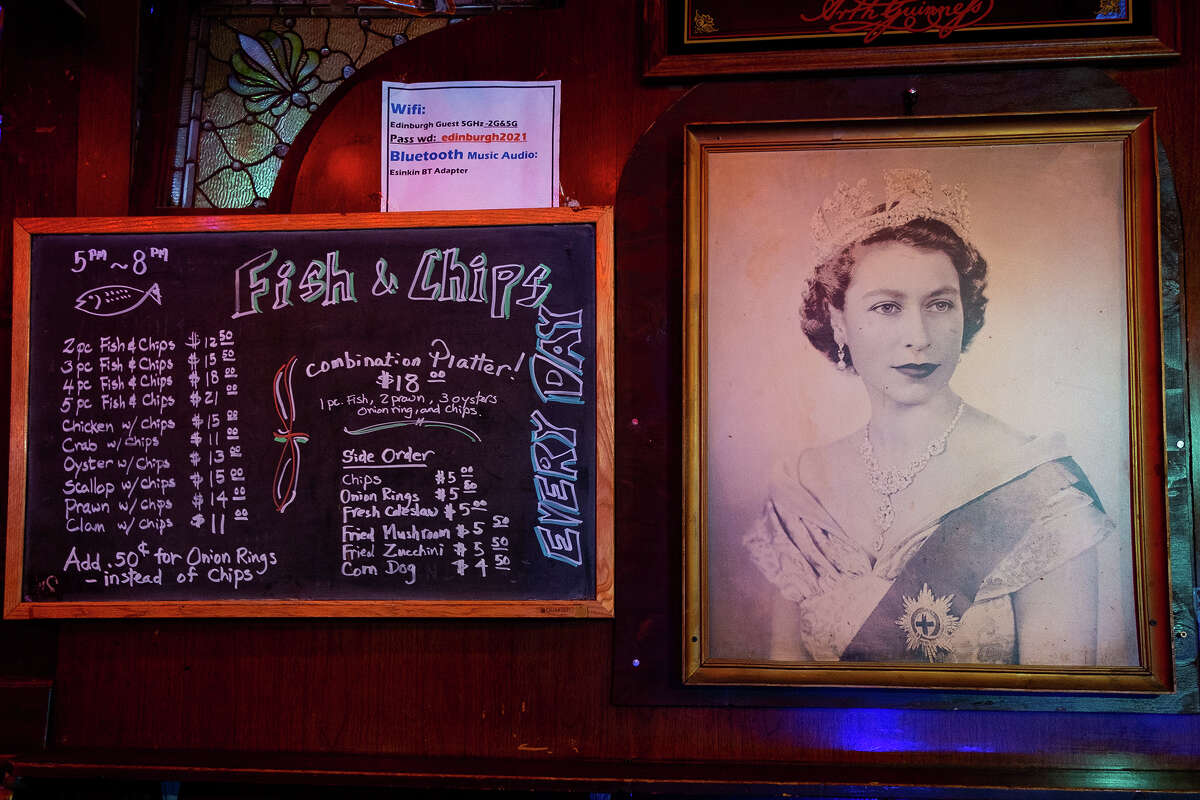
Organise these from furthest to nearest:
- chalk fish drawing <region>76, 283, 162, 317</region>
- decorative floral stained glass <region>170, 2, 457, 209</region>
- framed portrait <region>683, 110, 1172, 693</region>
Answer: decorative floral stained glass <region>170, 2, 457, 209</region>, chalk fish drawing <region>76, 283, 162, 317</region>, framed portrait <region>683, 110, 1172, 693</region>

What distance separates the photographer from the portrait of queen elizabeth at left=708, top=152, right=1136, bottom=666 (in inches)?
81.2

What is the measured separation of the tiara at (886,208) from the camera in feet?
7.03

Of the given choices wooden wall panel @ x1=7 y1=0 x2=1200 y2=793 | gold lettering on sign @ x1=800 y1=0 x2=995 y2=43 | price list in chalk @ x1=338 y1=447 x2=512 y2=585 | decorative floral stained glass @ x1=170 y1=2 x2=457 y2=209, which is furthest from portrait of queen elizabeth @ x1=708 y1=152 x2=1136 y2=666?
decorative floral stained glass @ x1=170 y1=2 x2=457 y2=209

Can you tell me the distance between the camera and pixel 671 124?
2.25m

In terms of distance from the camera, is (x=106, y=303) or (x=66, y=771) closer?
(x=66, y=771)

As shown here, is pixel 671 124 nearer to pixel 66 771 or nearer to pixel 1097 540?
pixel 1097 540

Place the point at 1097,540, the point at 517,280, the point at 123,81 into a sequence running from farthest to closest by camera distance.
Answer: the point at 123,81
the point at 517,280
the point at 1097,540

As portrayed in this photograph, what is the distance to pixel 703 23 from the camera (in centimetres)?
225

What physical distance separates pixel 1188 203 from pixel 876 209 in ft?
2.60

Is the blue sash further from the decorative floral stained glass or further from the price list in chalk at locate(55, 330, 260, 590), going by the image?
the decorative floral stained glass

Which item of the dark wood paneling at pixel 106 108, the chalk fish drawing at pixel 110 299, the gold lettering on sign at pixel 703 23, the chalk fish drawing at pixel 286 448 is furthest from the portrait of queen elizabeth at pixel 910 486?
the dark wood paneling at pixel 106 108

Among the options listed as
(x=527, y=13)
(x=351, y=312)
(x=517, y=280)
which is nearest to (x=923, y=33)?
(x=527, y=13)

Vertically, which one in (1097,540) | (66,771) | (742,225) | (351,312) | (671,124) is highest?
(671,124)

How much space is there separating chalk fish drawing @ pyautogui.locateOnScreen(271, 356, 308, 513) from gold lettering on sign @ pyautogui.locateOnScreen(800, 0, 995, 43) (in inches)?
67.5
